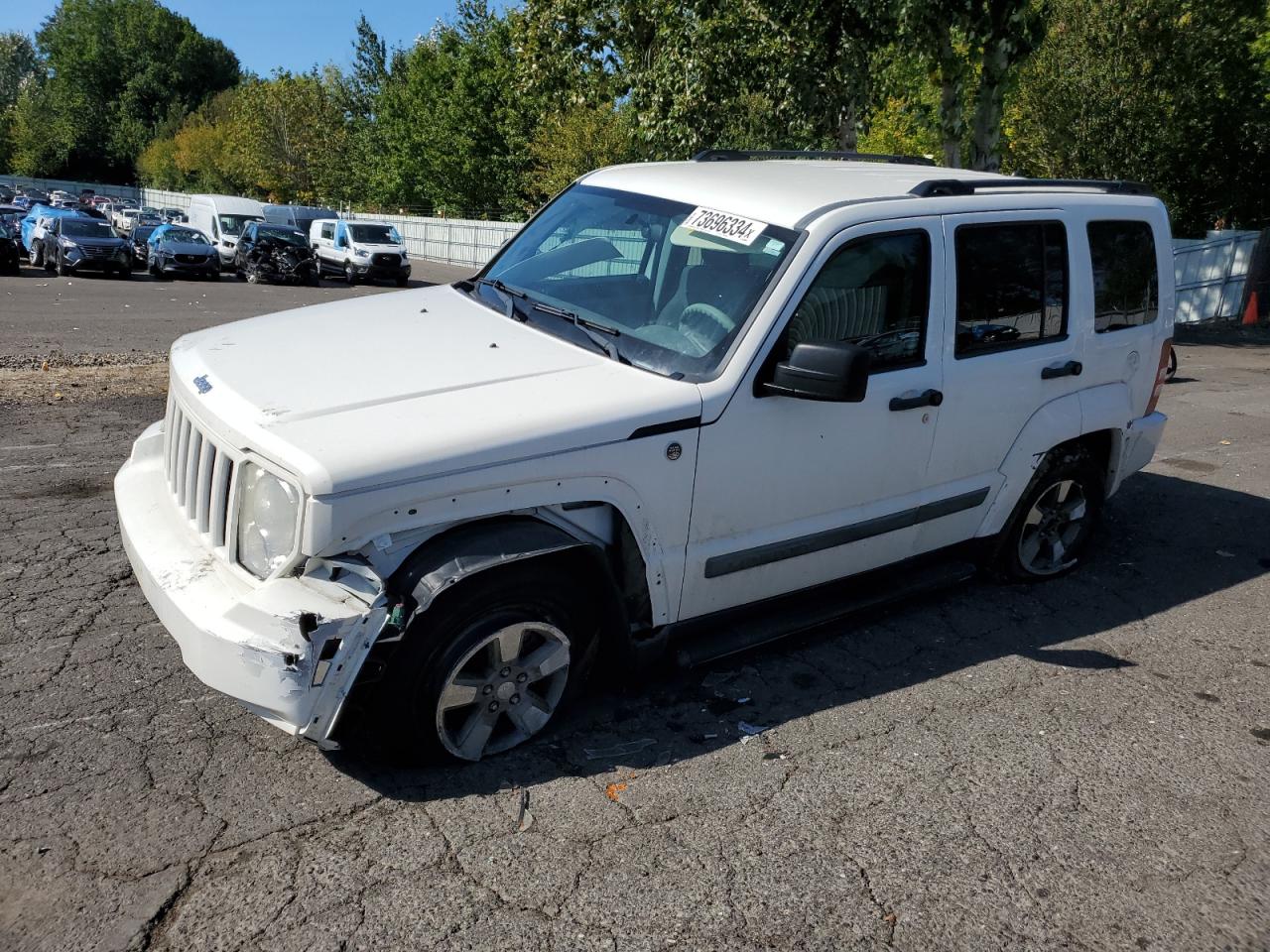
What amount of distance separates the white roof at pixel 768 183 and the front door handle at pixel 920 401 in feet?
2.68

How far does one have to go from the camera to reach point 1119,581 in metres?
5.59

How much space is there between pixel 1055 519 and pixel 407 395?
11.8 ft

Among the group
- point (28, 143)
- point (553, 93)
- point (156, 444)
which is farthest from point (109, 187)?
point (156, 444)

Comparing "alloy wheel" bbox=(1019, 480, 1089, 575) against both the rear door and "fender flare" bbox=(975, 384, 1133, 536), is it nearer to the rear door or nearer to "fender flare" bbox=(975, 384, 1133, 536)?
"fender flare" bbox=(975, 384, 1133, 536)

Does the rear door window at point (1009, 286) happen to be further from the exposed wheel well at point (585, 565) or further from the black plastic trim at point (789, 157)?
the exposed wheel well at point (585, 565)

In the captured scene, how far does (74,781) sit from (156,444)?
4.75ft

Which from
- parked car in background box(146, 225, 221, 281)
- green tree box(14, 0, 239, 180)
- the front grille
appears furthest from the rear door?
green tree box(14, 0, 239, 180)

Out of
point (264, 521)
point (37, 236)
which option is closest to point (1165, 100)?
point (264, 521)

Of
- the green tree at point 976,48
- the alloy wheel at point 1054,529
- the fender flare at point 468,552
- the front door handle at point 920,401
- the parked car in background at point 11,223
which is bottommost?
the alloy wheel at point 1054,529

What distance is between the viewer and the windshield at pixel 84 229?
80.7 feet

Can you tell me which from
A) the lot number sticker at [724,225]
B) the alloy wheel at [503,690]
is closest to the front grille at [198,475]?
the alloy wheel at [503,690]

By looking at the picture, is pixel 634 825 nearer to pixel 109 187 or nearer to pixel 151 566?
pixel 151 566

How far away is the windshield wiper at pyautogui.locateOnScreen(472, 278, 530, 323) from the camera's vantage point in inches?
165

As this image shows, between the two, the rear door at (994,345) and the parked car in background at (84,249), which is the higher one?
the rear door at (994,345)
